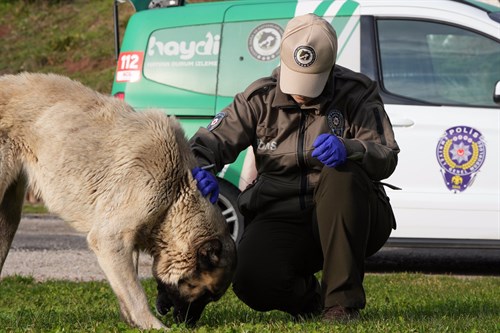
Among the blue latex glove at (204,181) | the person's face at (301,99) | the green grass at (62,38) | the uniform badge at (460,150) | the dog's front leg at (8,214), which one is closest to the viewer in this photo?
the blue latex glove at (204,181)

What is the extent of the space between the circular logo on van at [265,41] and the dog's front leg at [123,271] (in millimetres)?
4158

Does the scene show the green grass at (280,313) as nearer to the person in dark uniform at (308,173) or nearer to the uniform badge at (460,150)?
the person in dark uniform at (308,173)

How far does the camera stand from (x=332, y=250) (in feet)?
16.4

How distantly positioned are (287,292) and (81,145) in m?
1.34

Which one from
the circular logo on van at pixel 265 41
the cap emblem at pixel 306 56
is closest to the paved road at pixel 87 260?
the circular logo on van at pixel 265 41

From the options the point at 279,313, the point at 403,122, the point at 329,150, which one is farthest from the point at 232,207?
the point at 329,150

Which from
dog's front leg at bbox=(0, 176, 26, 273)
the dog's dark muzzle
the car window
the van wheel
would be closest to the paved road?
the van wheel

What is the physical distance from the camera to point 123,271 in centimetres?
489

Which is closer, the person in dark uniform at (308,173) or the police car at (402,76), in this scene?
the person in dark uniform at (308,173)

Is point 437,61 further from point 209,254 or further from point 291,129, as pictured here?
point 209,254

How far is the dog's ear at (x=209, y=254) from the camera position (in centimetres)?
494

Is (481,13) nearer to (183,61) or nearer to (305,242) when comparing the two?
(183,61)

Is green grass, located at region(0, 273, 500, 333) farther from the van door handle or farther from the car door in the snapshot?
the van door handle

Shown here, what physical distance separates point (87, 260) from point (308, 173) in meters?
4.97
